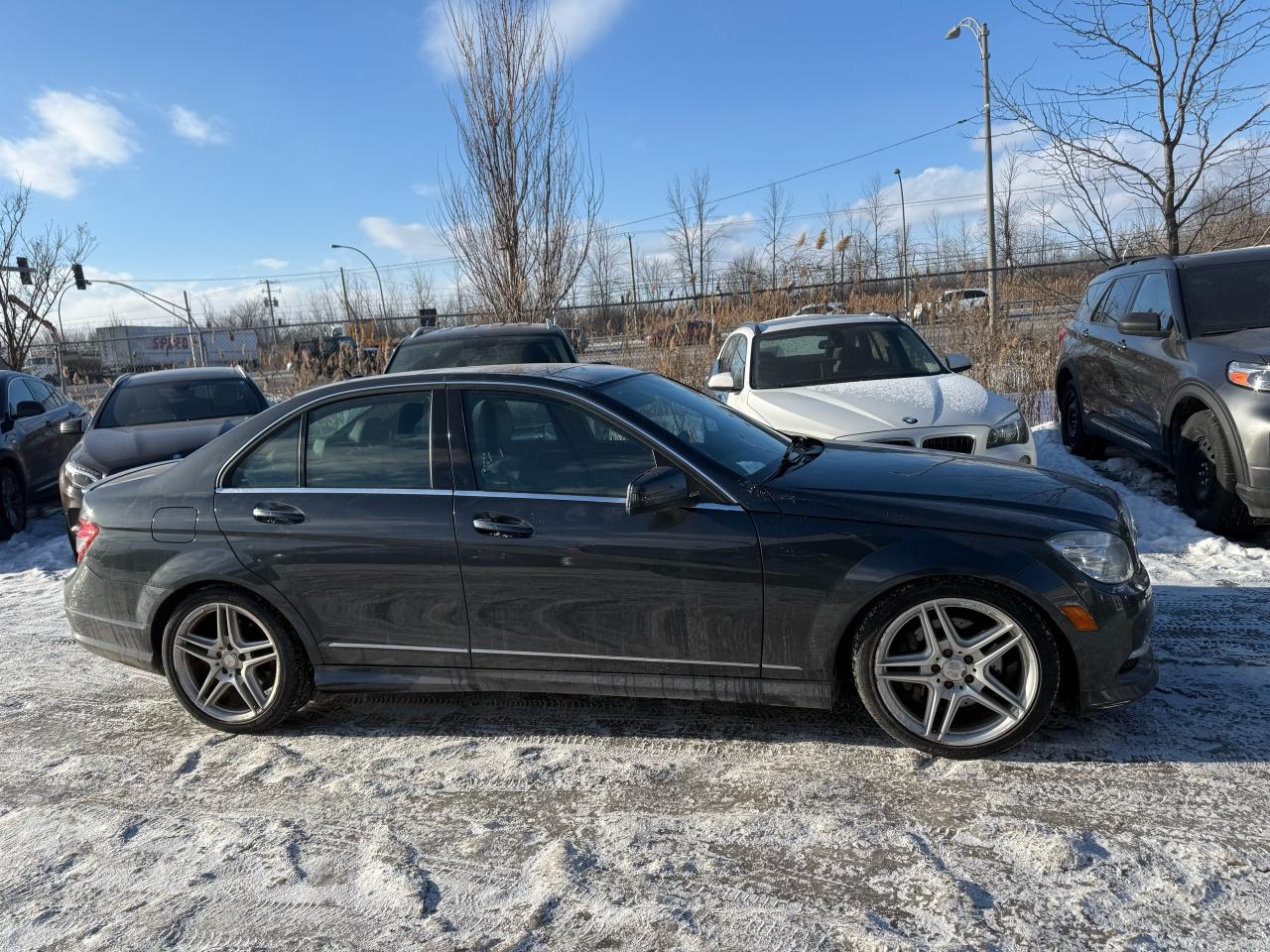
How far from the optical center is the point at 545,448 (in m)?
3.73

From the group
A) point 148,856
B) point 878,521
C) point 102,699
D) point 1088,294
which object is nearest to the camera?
point 148,856

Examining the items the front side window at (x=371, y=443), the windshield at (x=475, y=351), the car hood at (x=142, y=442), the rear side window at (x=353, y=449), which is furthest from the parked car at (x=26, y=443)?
the front side window at (x=371, y=443)

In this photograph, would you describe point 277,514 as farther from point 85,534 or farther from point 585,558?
point 585,558

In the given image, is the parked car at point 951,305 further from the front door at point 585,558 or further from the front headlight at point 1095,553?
the front door at point 585,558

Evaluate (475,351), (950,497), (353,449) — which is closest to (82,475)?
(475,351)

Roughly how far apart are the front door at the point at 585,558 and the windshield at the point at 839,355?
4202 mm

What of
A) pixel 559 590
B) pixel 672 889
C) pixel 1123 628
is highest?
pixel 559 590

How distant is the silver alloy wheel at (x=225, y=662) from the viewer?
402 cm

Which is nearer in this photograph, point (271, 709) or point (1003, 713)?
point (1003, 713)

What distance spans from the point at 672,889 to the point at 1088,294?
27.5 ft

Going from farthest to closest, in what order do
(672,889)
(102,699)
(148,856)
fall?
(102,699) → (148,856) → (672,889)

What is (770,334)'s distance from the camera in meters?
8.09

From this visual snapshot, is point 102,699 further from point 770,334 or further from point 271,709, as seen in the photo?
point 770,334

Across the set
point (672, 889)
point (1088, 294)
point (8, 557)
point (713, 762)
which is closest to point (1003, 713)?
point (713, 762)
